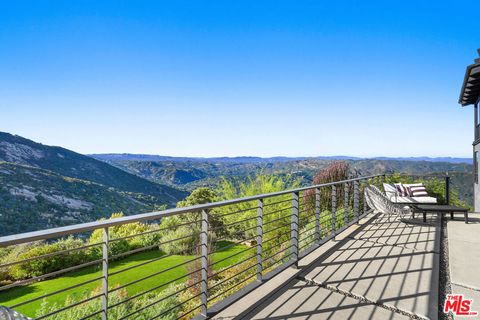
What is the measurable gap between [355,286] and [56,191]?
214 ft

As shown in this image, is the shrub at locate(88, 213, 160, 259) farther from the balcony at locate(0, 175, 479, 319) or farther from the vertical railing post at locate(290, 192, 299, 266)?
the vertical railing post at locate(290, 192, 299, 266)

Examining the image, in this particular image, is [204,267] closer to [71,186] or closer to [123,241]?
[123,241]

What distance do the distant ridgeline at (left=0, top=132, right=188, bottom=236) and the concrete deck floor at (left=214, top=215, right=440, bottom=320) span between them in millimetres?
33887

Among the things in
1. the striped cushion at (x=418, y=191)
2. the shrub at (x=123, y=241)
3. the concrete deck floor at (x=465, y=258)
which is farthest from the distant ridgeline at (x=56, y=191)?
the concrete deck floor at (x=465, y=258)

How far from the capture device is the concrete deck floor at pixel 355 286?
2.64m

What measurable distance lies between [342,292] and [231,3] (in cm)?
1293

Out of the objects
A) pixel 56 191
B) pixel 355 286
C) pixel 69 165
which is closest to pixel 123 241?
pixel 355 286

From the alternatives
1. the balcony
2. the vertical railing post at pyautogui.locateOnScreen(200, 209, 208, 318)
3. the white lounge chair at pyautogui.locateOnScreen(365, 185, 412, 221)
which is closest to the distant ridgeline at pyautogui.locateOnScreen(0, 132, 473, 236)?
the white lounge chair at pyautogui.locateOnScreen(365, 185, 412, 221)

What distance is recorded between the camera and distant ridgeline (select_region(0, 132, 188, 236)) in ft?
154

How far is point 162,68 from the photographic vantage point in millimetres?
26656

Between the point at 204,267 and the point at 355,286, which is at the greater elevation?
the point at 204,267

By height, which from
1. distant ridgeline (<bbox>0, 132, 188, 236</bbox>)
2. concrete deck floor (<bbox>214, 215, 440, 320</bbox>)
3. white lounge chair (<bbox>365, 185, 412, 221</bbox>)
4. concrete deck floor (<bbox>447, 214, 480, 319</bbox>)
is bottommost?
distant ridgeline (<bbox>0, 132, 188, 236</bbox>)

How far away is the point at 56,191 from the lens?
58438 millimetres

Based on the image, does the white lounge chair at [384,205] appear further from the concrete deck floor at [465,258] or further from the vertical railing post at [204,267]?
the vertical railing post at [204,267]
